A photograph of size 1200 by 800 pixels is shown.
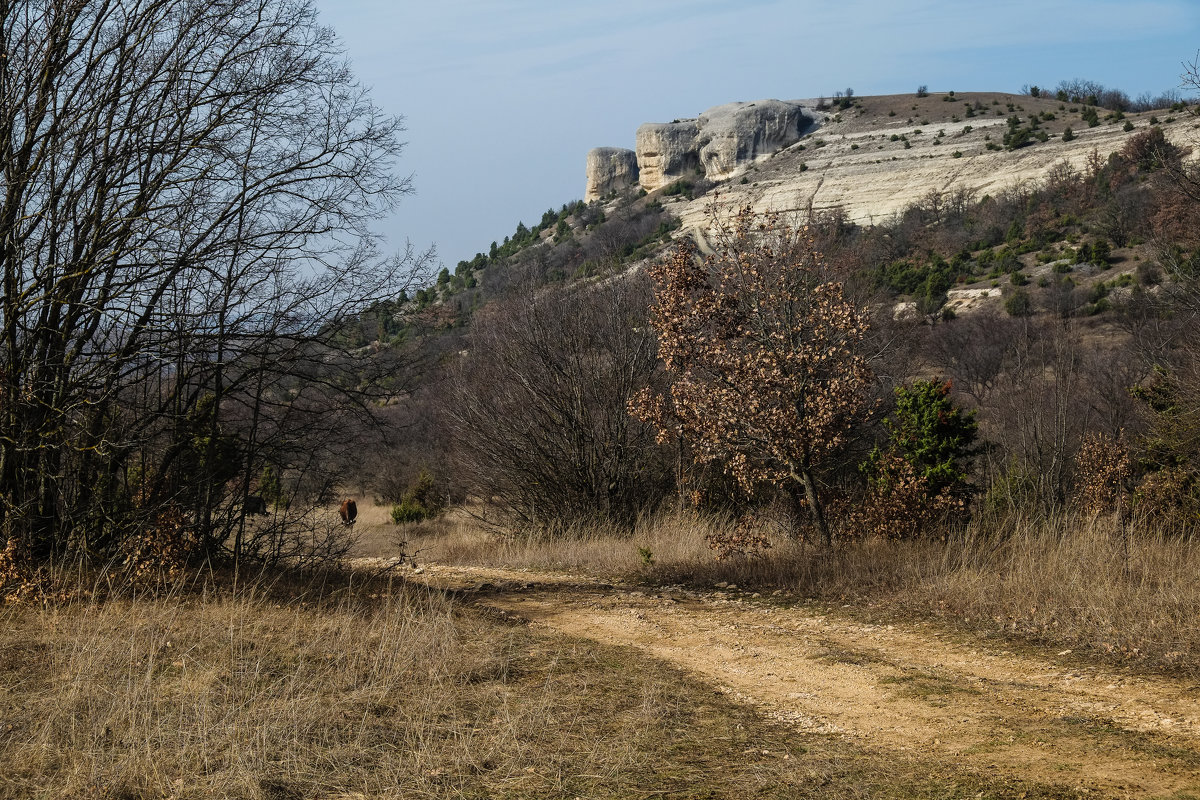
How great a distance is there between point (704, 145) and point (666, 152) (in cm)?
460

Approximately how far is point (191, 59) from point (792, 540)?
25.6 ft

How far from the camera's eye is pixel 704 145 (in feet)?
328

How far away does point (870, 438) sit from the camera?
16594 millimetres

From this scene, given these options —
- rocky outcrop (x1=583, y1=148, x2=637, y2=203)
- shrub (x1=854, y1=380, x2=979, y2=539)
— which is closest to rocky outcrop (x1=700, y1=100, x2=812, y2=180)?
rocky outcrop (x1=583, y1=148, x2=637, y2=203)

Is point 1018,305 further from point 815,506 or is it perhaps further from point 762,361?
point 762,361

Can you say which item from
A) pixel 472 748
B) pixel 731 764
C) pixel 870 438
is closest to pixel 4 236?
pixel 472 748

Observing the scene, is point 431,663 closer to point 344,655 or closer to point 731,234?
point 344,655

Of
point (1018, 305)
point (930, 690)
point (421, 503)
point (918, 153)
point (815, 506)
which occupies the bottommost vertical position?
point (421, 503)

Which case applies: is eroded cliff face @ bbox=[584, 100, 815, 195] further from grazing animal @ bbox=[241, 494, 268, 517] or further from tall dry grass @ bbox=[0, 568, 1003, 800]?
tall dry grass @ bbox=[0, 568, 1003, 800]

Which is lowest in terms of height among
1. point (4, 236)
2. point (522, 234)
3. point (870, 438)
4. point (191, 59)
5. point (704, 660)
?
point (704, 660)

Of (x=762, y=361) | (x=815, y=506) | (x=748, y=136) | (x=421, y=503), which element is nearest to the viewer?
(x=762, y=361)

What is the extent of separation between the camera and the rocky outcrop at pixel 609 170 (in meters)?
110

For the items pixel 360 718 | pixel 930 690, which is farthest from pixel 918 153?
pixel 360 718

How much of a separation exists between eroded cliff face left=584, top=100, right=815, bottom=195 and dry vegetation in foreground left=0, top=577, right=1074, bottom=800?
90.9 metres
